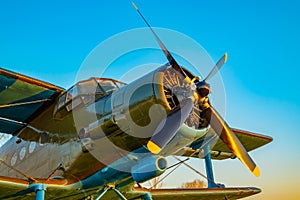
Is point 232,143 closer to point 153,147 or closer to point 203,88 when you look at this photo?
point 203,88

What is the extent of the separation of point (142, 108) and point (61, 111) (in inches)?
95.8

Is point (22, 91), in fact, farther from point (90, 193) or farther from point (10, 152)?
point (90, 193)

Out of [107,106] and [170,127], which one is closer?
[170,127]

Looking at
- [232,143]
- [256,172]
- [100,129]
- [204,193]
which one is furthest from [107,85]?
[204,193]

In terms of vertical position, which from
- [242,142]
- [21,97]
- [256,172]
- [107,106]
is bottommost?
[256,172]

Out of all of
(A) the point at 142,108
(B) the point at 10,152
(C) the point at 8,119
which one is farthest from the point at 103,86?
(B) the point at 10,152

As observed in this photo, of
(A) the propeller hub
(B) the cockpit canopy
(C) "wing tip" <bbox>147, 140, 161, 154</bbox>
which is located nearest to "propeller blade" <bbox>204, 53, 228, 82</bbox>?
→ (A) the propeller hub

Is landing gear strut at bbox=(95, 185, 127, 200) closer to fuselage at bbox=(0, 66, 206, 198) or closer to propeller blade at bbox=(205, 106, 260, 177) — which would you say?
fuselage at bbox=(0, 66, 206, 198)

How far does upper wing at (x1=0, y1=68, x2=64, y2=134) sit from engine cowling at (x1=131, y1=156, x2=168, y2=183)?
8.94 ft

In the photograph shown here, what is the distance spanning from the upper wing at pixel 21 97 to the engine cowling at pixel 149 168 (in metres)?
2.72

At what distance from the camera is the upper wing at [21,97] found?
24.9 ft

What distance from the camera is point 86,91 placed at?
7.24 meters

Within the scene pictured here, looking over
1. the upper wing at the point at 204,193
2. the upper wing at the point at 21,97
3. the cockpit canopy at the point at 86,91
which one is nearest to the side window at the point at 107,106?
the cockpit canopy at the point at 86,91

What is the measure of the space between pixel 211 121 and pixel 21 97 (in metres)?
4.65
